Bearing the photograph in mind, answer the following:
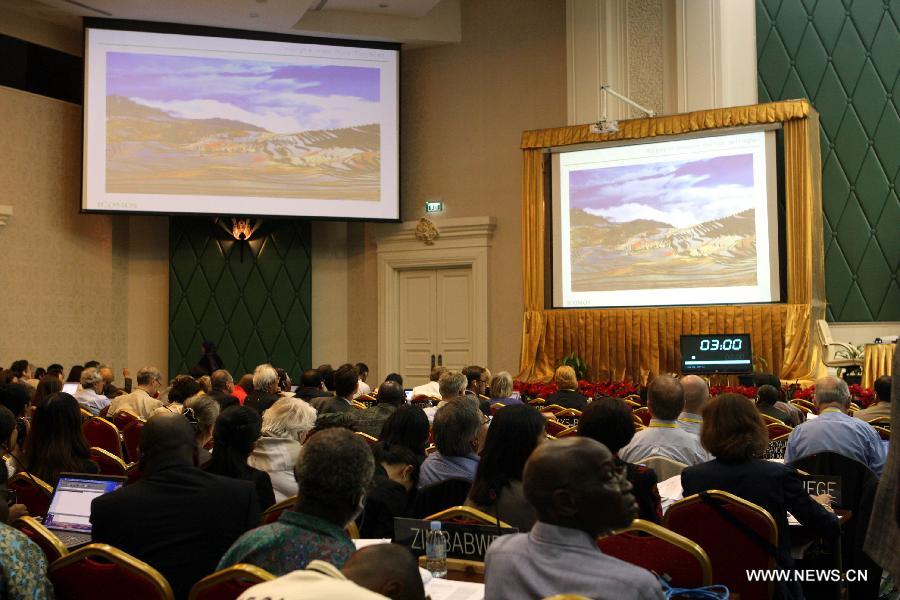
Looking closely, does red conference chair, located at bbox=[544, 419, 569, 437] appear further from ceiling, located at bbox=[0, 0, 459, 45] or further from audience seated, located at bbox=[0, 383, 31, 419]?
ceiling, located at bbox=[0, 0, 459, 45]

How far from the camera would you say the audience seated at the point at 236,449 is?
374cm

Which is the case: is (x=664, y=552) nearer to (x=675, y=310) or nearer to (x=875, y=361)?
(x=875, y=361)

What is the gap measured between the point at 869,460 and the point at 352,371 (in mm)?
3214

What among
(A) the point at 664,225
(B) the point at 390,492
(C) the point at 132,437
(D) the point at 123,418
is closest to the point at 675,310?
(A) the point at 664,225

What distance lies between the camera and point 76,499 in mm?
3580

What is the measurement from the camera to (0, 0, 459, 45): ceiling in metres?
12.2

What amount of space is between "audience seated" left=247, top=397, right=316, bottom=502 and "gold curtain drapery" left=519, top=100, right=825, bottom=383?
784 cm

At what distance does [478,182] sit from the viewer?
13.7m

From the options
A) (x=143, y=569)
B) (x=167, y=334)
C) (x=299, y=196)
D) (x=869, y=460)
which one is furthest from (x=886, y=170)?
(x=143, y=569)

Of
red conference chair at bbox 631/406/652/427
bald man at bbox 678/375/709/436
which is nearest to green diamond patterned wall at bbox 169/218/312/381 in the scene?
red conference chair at bbox 631/406/652/427

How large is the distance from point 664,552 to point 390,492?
3.74 feet

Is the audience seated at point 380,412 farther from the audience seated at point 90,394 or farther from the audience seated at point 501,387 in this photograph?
the audience seated at point 90,394

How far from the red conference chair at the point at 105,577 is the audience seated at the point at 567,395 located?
4.98 m

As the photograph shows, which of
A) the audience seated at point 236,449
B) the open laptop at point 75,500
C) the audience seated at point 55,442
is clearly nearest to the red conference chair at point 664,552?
the audience seated at point 236,449
